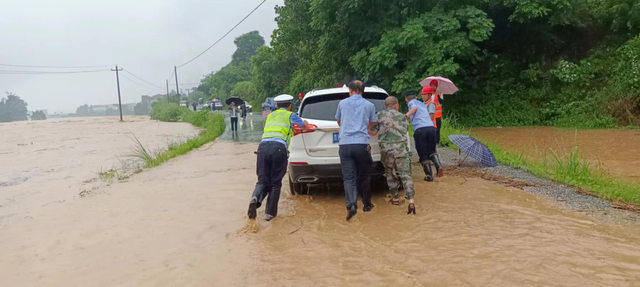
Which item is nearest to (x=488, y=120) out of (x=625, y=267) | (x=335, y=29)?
(x=335, y=29)

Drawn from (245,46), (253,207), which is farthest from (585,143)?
(245,46)

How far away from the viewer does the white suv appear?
5809mm

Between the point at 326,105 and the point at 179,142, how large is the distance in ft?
39.4

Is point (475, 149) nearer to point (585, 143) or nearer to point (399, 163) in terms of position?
point (399, 163)

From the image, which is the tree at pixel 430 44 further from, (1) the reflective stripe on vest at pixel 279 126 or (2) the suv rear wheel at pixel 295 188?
(1) the reflective stripe on vest at pixel 279 126

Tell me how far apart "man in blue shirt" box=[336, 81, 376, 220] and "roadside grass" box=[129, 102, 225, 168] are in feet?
24.1

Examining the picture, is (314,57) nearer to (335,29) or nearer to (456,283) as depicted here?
(335,29)

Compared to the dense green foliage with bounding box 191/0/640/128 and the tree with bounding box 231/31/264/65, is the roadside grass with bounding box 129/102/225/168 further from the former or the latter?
the tree with bounding box 231/31/264/65

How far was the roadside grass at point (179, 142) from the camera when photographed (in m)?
11.8

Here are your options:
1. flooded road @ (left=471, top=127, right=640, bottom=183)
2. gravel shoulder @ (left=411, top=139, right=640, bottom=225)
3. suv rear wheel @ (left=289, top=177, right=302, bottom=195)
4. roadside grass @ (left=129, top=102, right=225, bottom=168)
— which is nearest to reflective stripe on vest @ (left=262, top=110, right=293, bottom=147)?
suv rear wheel @ (left=289, top=177, right=302, bottom=195)

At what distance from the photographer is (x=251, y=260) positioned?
4.32 metres

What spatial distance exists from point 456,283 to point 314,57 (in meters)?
20.0

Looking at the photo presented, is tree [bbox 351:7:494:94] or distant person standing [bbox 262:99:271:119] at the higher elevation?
tree [bbox 351:7:494:94]

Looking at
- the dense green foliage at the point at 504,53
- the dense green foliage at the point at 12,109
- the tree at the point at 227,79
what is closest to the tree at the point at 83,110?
the dense green foliage at the point at 12,109
